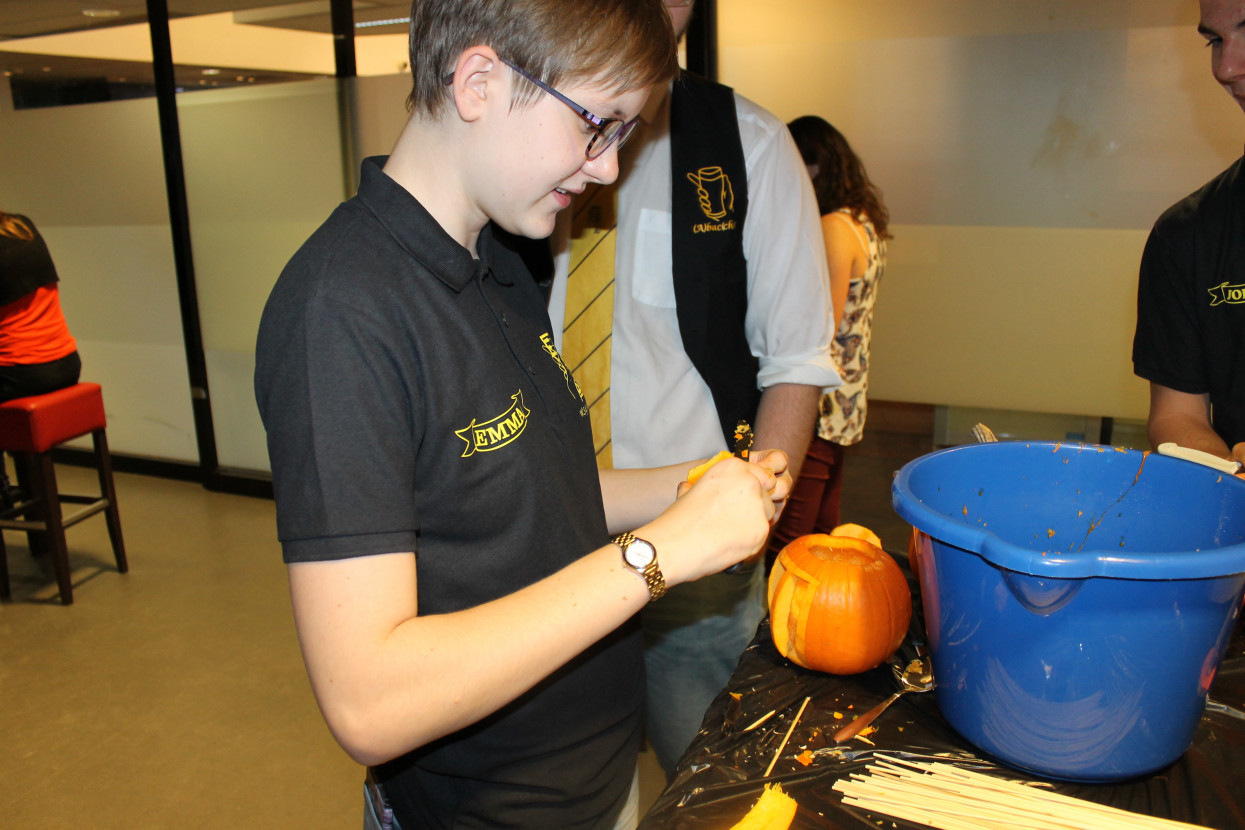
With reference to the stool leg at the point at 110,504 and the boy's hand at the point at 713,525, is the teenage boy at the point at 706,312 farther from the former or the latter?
the stool leg at the point at 110,504

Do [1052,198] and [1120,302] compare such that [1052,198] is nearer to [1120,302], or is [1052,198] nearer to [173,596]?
[1120,302]

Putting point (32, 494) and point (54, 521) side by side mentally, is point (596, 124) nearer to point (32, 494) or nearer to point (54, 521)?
point (54, 521)

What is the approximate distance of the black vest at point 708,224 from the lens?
4.86 feet

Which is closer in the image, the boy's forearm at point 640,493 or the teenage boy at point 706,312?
the boy's forearm at point 640,493

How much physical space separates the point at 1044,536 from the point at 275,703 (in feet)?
7.99

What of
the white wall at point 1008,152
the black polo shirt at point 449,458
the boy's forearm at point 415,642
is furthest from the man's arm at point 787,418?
the white wall at point 1008,152

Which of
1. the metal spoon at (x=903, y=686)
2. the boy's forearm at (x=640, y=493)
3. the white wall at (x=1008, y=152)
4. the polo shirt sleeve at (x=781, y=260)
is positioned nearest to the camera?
the metal spoon at (x=903, y=686)

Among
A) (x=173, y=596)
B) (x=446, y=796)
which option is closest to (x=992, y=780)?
(x=446, y=796)

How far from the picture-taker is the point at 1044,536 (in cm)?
109

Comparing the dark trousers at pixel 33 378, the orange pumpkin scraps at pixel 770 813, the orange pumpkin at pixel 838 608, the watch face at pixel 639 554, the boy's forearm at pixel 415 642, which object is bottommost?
the dark trousers at pixel 33 378

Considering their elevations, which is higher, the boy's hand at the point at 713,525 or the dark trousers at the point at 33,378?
the boy's hand at the point at 713,525

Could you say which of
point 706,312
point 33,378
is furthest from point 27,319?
point 706,312

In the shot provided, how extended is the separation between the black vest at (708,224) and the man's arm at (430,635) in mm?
710

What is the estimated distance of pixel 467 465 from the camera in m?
0.82
